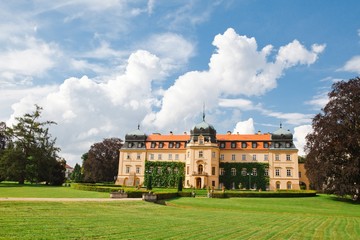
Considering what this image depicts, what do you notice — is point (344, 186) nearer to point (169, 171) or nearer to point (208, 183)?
point (208, 183)

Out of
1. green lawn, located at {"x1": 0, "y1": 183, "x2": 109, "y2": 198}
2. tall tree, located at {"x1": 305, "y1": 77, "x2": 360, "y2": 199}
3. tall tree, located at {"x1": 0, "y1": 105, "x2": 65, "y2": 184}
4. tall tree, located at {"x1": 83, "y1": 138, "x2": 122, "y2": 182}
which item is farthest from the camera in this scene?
tall tree, located at {"x1": 83, "y1": 138, "x2": 122, "y2": 182}

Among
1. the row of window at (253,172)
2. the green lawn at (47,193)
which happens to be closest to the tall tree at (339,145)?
the row of window at (253,172)

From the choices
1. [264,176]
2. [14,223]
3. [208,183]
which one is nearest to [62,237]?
[14,223]

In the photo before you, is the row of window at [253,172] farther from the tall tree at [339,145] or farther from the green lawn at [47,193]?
the green lawn at [47,193]

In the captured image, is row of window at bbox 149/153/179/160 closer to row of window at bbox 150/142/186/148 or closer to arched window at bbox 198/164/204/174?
row of window at bbox 150/142/186/148

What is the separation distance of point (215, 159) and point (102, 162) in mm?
27435

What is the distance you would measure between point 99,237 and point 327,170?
31.6 metres

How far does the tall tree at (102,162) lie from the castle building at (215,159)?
747 centimetres

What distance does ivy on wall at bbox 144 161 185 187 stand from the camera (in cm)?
6391

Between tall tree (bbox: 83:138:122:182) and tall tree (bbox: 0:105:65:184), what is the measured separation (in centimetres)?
1142

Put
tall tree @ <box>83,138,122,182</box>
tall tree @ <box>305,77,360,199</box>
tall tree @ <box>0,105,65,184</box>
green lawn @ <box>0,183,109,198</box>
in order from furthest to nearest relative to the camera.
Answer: tall tree @ <box>83,138,122,182</box> < tall tree @ <box>0,105,65,184</box> < tall tree @ <box>305,77,360,199</box> < green lawn @ <box>0,183,109,198</box>

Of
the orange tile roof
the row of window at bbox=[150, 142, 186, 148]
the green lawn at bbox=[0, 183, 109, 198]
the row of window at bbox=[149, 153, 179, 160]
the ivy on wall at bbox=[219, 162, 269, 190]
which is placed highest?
the orange tile roof

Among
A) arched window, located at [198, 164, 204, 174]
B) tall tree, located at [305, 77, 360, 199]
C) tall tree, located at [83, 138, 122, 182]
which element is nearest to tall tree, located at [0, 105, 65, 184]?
tall tree, located at [83, 138, 122, 182]

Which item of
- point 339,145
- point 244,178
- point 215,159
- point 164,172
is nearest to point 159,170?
point 164,172
